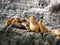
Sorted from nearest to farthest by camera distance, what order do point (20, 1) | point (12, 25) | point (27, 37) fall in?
1. point (27, 37)
2. point (12, 25)
3. point (20, 1)

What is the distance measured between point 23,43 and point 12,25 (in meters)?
0.38

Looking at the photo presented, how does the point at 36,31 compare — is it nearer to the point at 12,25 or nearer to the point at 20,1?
the point at 12,25

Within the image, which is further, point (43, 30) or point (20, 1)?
point (20, 1)

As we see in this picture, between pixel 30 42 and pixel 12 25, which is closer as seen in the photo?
pixel 30 42

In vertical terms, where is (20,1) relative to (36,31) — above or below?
below

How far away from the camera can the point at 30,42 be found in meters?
3.28

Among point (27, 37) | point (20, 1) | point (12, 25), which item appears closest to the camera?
point (27, 37)

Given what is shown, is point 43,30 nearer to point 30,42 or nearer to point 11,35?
point 30,42

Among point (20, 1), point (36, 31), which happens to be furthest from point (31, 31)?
point (20, 1)

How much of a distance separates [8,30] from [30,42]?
36cm

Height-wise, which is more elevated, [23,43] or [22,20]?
[22,20]

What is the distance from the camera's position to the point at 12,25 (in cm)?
350

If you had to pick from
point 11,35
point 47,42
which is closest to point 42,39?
point 47,42

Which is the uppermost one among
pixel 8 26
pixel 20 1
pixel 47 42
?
pixel 8 26
